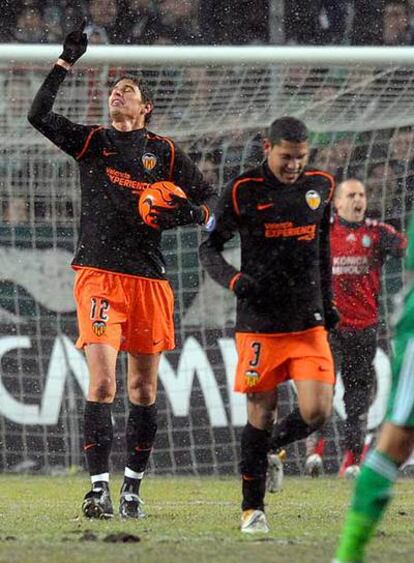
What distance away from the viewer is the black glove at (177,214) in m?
6.92

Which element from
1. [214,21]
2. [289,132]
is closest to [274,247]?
[289,132]

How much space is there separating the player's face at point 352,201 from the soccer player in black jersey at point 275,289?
4.17 m

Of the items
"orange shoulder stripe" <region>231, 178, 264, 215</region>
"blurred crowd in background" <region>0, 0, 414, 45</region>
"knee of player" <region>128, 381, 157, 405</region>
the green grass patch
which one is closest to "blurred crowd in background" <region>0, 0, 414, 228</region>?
"blurred crowd in background" <region>0, 0, 414, 45</region>

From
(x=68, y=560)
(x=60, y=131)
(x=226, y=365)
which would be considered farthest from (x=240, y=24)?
(x=68, y=560)

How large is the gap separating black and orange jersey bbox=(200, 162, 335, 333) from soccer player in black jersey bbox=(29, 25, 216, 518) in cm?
77

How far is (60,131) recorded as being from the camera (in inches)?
281

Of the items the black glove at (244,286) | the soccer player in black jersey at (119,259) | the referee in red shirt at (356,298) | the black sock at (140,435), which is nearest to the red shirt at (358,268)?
the referee in red shirt at (356,298)

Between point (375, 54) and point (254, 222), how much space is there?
3636mm

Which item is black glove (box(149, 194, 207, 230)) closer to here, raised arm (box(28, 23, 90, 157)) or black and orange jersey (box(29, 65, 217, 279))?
black and orange jersey (box(29, 65, 217, 279))

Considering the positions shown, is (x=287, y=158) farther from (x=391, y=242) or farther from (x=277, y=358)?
(x=391, y=242)

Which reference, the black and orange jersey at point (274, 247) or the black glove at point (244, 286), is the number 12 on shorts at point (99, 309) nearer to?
the black and orange jersey at point (274, 247)

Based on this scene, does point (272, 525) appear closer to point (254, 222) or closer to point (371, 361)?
point (254, 222)

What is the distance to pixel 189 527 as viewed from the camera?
6.34 metres

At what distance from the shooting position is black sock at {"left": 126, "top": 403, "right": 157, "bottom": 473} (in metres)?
7.21
